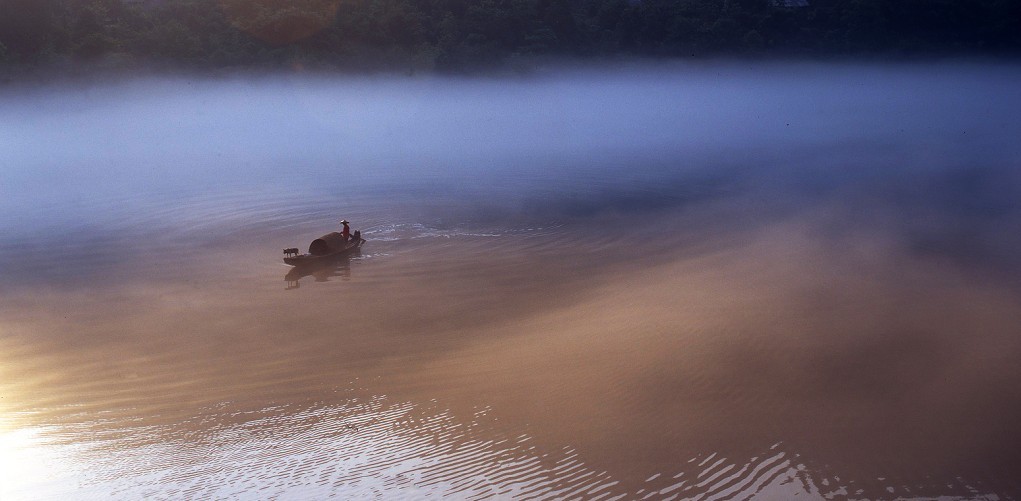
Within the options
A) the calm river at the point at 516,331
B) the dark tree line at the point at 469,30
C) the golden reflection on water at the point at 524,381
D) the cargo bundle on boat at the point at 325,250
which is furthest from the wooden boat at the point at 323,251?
the dark tree line at the point at 469,30

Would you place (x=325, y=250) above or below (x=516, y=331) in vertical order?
above

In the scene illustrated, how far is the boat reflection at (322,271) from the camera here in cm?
1200

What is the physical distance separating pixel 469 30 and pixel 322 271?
105 ft

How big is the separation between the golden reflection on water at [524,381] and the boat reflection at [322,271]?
99 millimetres

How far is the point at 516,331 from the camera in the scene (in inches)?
376

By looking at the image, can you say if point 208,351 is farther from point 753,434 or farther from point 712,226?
point 712,226

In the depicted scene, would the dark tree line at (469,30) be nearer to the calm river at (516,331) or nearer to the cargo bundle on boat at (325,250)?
the calm river at (516,331)

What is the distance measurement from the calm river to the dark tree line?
13.8 m

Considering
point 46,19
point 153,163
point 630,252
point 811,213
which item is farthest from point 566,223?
point 46,19

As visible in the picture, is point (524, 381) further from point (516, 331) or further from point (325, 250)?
point (325, 250)

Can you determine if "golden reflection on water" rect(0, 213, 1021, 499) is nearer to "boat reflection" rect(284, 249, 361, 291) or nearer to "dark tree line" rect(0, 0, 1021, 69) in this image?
"boat reflection" rect(284, 249, 361, 291)

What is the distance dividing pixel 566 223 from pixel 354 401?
27.1 feet

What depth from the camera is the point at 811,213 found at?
16031mm

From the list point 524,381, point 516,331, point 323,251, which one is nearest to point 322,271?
point 323,251
